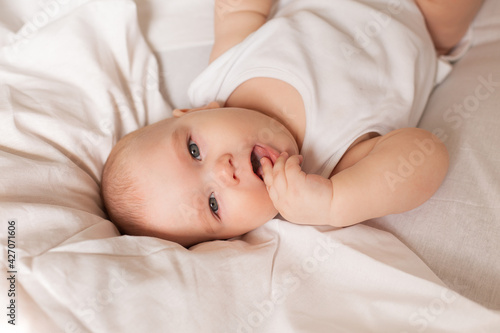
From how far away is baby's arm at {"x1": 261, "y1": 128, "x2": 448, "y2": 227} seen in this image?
3.49 ft

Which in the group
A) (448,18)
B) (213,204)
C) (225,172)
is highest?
(448,18)

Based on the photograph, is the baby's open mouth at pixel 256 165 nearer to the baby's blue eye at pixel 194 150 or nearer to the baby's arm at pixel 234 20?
the baby's blue eye at pixel 194 150

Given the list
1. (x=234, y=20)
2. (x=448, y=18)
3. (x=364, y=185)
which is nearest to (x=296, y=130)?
(x=364, y=185)

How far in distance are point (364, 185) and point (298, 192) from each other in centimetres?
16

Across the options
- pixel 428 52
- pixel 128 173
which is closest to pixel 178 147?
pixel 128 173

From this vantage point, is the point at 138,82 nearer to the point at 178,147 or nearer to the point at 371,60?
the point at 178,147

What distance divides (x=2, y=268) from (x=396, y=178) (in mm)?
879

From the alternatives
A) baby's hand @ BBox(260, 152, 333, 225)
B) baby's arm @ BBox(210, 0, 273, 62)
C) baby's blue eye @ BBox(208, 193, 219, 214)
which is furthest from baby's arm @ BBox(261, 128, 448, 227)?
baby's arm @ BBox(210, 0, 273, 62)

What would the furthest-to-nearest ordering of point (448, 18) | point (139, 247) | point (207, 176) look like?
point (448, 18) → point (207, 176) → point (139, 247)

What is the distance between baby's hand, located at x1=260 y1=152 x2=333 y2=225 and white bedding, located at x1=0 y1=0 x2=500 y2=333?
0.05 m

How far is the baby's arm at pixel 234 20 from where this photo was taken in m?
1.47

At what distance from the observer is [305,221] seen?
1.10 meters

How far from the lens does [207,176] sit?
111 centimetres

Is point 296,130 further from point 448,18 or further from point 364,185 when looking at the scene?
point 448,18
